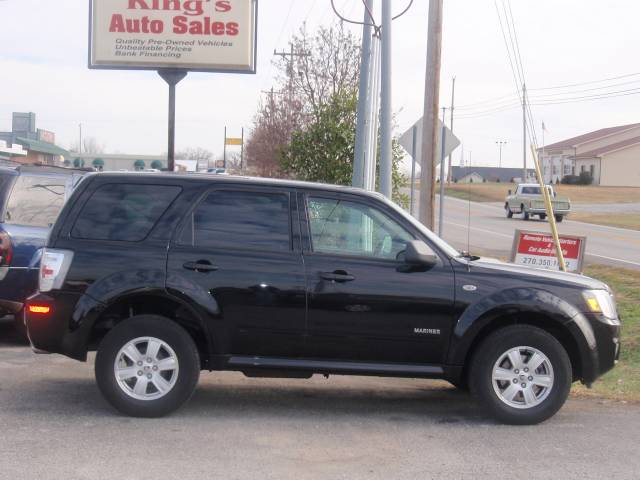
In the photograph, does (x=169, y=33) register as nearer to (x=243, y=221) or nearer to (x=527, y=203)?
(x=243, y=221)

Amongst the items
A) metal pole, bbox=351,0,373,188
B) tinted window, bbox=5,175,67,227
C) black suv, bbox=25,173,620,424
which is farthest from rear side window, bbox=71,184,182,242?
metal pole, bbox=351,0,373,188

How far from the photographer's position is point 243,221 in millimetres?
7039

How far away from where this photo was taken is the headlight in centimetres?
700

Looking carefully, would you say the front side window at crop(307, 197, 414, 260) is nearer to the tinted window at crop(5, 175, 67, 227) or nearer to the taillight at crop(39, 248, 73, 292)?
the taillight at crop(39, 248, 73, 292)

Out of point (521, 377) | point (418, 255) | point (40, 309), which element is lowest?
point (521, 377)

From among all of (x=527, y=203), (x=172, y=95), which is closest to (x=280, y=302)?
(x=172, y=95)

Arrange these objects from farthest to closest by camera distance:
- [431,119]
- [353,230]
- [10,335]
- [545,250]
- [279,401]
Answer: [431,119] < [545,250] < [10,335] < [279,401] < [353,230]

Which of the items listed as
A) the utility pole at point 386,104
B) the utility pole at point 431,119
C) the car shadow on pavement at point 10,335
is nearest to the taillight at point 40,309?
the car shadow on pavement at point 10,335

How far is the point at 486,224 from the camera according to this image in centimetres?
4028

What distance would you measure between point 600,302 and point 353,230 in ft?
Result: 6.73

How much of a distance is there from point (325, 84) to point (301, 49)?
326cm

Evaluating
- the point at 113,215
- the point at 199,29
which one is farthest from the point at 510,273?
the point at 199,29

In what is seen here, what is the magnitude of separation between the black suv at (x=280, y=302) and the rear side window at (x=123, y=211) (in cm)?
1

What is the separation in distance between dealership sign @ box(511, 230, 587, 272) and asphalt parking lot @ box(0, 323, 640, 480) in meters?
4.73
